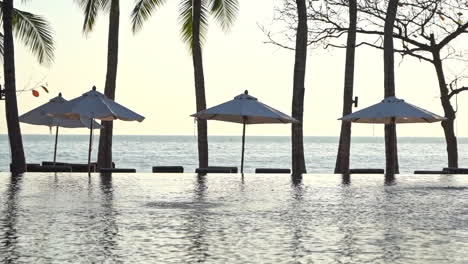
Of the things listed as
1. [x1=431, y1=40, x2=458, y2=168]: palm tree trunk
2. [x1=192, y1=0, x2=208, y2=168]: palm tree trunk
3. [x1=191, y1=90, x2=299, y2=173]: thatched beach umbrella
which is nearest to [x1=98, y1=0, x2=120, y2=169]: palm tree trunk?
[x1=192, y1=0, x2=208, y2=168]: palm tree trunk

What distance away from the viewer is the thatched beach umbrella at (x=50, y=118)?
2620cm

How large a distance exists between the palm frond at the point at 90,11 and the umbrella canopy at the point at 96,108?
22.9ft

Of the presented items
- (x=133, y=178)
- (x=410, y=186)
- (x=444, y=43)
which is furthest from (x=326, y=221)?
(x=444, y=43)

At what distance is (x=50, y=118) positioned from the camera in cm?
3017

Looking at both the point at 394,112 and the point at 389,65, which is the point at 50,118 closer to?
the point at 389,65

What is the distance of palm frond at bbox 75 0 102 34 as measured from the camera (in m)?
31.0

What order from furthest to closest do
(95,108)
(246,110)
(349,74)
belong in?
(349,74) → (246,110) → (95,108)

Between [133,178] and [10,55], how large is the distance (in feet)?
21.4

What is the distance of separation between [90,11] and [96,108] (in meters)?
8.28

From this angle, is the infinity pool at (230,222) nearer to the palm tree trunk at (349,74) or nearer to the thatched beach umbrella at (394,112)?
the thatched beach umbrella at (394,112)

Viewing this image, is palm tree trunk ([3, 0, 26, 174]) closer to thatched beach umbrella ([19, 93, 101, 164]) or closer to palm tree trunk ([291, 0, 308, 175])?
thatched beach umbrella ([19, 93, 101, 164])

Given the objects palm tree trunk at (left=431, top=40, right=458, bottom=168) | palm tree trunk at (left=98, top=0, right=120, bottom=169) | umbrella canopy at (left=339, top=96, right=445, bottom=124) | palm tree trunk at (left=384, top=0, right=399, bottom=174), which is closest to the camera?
umbrella canopy at (left=339, top=96, right=445, bottom=124)

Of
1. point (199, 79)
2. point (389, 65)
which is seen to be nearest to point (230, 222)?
point (389, 65)

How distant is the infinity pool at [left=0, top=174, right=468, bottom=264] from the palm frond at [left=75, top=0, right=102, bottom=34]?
34.0ft
